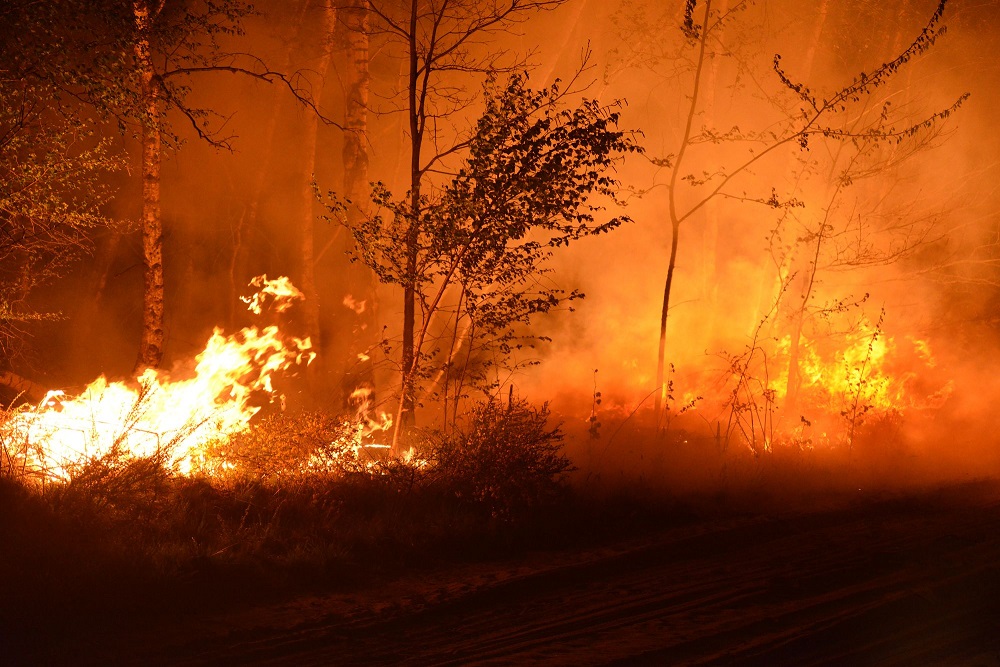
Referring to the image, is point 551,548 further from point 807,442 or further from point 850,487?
point 807,442

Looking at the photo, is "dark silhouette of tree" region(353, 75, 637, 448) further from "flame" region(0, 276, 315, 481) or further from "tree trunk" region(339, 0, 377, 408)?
"tree trunk" region(339, 0, 377, 408)

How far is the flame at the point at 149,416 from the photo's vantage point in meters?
7.74

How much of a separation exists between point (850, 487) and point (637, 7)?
13.8m

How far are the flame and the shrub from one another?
251 centimetres

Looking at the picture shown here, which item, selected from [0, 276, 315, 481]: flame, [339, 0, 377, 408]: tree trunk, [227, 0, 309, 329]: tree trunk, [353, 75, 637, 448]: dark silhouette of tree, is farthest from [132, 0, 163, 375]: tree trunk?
[227, 0, 309, 329]: tree trunk

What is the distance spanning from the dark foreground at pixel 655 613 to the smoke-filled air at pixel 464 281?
1.18 feet

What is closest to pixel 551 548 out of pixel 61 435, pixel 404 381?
pixel 404 381

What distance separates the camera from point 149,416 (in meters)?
8.98

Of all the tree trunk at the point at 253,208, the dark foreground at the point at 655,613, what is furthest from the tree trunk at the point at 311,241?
the dark foreground at the point at 655,613

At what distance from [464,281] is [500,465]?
2390 mm

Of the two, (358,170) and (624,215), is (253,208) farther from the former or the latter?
(624,215)

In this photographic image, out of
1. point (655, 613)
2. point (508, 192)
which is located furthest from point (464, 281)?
point (655, 613)

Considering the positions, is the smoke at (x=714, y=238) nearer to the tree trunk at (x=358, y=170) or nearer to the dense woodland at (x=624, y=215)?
the dense woodland at (x=624, y=215)

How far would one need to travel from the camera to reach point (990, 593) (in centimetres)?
746
